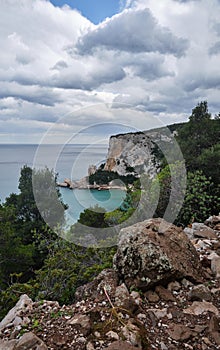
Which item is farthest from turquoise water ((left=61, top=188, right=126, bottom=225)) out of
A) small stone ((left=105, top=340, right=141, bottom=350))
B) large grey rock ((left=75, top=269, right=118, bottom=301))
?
small stone ((left=105, top=340, right=141, bottom=350))

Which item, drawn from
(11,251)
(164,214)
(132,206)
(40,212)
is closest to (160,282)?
(164,214)

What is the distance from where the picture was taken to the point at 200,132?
16609 millimetres

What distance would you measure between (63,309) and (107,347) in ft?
3.36

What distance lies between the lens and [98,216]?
16.8 metres

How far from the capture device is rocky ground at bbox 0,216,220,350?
3.14 metres

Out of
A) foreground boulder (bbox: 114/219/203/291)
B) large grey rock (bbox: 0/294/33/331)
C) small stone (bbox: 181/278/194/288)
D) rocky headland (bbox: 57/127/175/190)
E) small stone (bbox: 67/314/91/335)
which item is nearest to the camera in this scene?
small stone (bbox: 67/314/91/335)

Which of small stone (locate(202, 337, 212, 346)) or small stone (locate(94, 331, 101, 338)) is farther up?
small stone (locate(94, 331, 101, 338))

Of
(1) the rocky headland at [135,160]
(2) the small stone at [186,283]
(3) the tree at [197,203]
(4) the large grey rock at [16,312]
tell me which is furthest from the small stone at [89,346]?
(1) the rocky headland at [135,160]

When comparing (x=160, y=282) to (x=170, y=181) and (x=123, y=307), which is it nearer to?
(x=123, y=307)

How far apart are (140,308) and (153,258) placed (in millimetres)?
694

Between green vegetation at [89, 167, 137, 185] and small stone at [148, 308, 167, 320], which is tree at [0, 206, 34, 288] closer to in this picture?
green vegetation at [89, 167, 137, 185]

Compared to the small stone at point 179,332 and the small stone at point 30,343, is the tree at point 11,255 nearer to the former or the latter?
the small stone at point 30,343

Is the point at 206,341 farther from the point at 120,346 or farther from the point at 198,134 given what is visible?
the point at 198,134

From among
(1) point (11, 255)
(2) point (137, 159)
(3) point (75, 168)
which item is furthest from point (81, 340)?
(2) point (137, 159)
